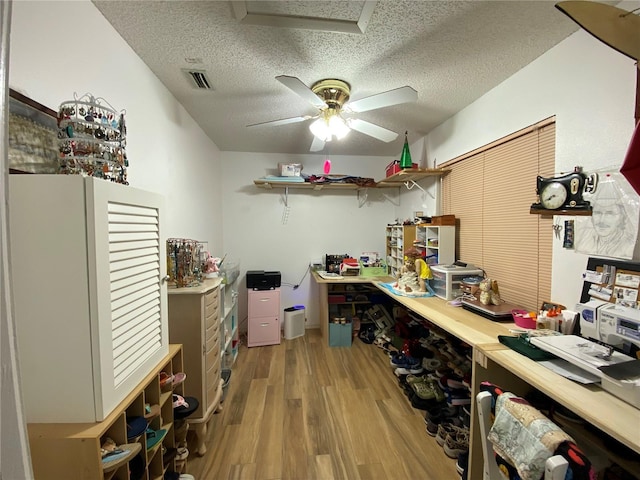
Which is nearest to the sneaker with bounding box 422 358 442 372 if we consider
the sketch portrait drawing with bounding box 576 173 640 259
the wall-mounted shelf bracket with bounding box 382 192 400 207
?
the sketch portrait drawing with bounding box 576 173 640 259

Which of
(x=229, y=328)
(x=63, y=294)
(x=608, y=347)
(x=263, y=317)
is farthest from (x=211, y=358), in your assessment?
(x=608, y=347)

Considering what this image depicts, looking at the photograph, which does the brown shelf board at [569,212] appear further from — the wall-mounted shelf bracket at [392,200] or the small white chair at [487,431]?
the wall-mounted shelf bracket at [392,200]

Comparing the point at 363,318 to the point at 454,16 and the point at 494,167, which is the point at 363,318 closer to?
the point at 494,167

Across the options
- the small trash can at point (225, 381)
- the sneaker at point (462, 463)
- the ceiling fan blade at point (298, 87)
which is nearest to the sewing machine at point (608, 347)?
the sneaker at point (462, 463)

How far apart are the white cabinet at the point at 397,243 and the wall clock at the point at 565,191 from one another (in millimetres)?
1595

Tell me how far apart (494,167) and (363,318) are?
240cm

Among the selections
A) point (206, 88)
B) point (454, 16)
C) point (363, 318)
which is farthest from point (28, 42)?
point (363, 318)

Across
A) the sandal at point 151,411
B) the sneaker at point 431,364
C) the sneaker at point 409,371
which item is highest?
the sandal at point 151,411

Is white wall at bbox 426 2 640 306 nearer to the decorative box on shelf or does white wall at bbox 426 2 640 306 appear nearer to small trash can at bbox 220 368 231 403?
the decorative box on shelf

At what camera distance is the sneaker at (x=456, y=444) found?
1687 mm

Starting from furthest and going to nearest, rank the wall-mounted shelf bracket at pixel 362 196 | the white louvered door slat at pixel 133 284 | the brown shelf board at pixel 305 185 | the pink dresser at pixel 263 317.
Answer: the wall-mounted shelf bracket at pixel 362 196 → the brown shelf board at pixel 305 185 → the pink dresser at pixel 263 317 → the white louvered door slat at pixel 133 284

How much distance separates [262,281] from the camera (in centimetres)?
333

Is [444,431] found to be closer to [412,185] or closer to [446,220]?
[446,220]

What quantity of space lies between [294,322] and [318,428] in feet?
5.48
